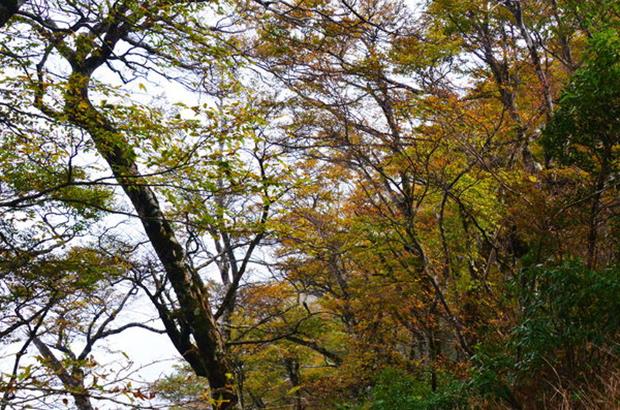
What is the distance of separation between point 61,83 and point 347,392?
1152cm

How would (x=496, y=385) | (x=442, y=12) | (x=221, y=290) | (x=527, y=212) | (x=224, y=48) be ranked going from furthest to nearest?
(x=221, y=290), (x=442, y=12), (x=527, y=212), (x=224, y=48), (x=496, y=385)

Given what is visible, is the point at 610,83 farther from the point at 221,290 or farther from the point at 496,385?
the point at 221,290

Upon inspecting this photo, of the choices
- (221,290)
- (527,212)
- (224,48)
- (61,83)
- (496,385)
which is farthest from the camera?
(221,290)

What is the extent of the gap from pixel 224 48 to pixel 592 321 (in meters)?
4.23

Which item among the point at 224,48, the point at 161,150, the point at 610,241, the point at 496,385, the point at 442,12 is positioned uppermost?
the point at 442,12

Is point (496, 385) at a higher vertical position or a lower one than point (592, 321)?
lower

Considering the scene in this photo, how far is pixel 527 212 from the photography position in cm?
539

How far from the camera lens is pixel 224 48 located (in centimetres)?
489

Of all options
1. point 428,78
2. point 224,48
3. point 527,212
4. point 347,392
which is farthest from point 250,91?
point 347,392

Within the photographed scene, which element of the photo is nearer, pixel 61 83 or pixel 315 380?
pixel 61 83

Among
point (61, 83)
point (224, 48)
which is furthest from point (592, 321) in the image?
point (61, 83)

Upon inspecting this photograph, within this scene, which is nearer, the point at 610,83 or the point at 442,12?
the point at 610,83

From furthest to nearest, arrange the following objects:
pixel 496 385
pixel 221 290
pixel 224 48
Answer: pixel 221 290, pixel 224 48, pixel 496 385

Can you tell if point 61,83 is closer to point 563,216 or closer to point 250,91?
point 250,91
